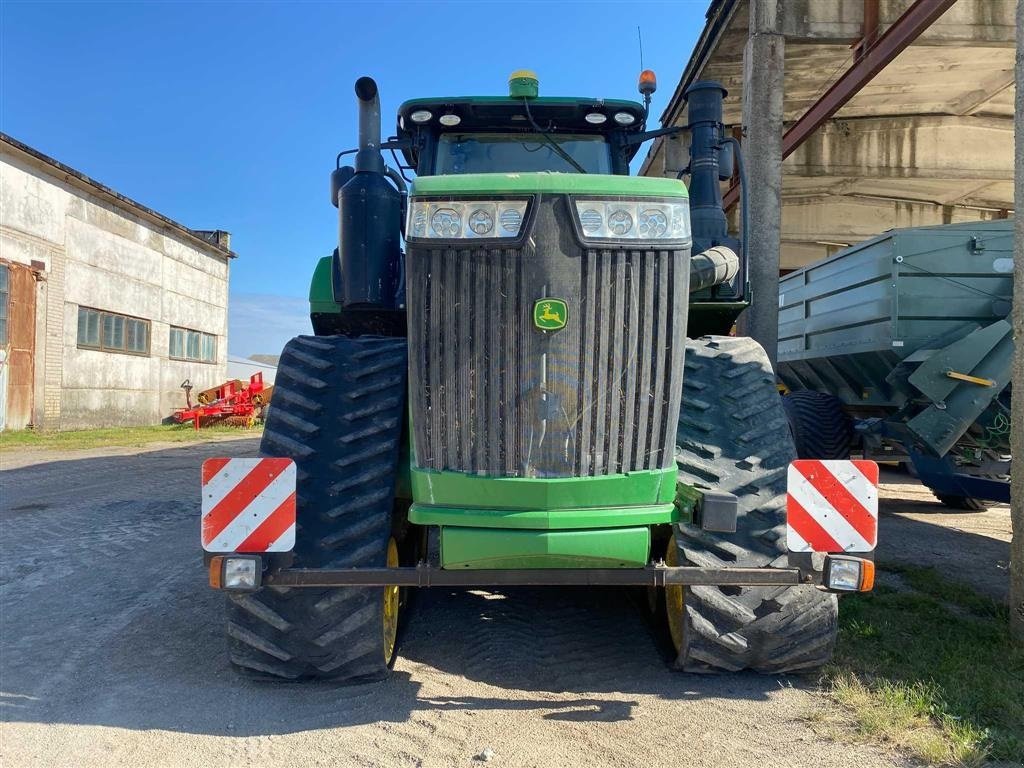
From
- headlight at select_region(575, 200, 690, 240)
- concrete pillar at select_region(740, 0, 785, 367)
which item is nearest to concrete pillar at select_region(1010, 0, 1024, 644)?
headlight at select_region(575, 200, 690, 240)

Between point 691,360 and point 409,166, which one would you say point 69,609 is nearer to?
point 409,166

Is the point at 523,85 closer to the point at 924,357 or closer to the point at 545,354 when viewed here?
the point at 545,354

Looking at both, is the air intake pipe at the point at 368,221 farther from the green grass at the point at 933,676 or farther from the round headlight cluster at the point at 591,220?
the green grass at the point at 933,676

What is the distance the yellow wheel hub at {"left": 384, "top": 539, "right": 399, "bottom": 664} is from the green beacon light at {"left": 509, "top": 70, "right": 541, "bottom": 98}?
99.7 inches

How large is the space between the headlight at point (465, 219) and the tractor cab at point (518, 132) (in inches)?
60.4

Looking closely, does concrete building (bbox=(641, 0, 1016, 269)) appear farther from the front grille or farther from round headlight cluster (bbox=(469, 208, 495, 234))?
round headlight cluster (bbox=(469, 208, 495, 234))

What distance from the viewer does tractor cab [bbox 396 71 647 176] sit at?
4273 mm

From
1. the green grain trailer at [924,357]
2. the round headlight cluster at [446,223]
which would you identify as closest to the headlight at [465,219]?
the round headlight cluster at [446,223]

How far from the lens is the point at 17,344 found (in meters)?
17.2

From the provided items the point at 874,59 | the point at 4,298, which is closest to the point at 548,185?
the point at 874,59

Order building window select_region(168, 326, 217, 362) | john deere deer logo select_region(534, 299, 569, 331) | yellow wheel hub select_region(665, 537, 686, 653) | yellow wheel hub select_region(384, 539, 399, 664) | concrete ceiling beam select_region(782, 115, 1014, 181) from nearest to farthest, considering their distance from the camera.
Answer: john deere deer logo select_region(534, 299, 569, 331) < yellow wheel hub select_region(665, 537, 686, 653) < yellow wheel hub select_region(384, 539, 399, 664) < concrete ceiling beam select_region(782, 115, 1014, 181) < building window select_region(168, 326, 217, 362)

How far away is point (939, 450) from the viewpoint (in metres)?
5.86

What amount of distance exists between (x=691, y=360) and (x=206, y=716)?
2.60 meters

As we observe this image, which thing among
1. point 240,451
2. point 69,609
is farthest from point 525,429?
point 240,451
